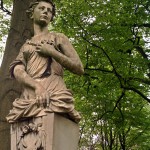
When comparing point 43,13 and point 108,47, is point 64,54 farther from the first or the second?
point 108,47

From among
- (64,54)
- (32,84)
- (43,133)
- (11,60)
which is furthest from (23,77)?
(11,60)

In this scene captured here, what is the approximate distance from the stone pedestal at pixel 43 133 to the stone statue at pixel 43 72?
3 centimetres

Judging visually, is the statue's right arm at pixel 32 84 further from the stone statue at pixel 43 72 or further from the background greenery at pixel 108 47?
the background greenery at pixel 108 47

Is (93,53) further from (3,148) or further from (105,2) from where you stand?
(3,148)

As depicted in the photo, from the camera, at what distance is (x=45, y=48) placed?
172 inches

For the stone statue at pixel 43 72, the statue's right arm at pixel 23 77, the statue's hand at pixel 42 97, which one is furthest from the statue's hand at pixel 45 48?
the statue's hand at pixel 42 97

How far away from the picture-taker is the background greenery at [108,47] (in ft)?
37.9

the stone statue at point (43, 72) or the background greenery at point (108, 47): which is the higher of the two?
the background greenery at point (108, 47)

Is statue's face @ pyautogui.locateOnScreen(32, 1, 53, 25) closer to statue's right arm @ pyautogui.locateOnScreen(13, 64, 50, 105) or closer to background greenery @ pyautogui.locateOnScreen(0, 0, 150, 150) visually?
statue's right arm @ pyautogui.locateOnScreen(13, 64, 50, 105)

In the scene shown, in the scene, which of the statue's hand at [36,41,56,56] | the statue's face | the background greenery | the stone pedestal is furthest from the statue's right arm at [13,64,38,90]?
the background greenery

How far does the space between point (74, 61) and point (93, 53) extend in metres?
7.85

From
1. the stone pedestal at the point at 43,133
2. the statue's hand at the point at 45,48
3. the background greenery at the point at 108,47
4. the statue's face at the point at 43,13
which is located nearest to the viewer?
the stone pedestal at the point at 43,133

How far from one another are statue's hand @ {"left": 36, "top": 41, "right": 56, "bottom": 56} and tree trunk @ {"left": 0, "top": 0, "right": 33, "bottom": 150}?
8.49 ft

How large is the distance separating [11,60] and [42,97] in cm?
334
